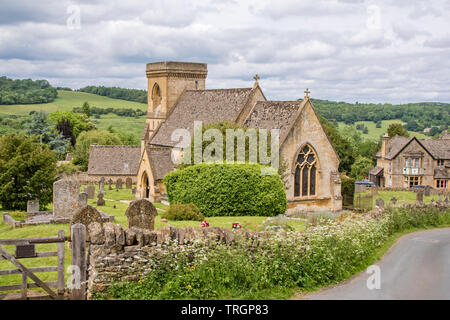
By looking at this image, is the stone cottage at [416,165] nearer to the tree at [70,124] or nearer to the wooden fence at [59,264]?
the tree at [70,124]

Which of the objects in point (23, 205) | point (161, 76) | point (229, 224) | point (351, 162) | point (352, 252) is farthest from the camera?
point (351, 162)

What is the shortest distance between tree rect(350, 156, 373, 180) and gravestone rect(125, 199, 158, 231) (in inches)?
2861

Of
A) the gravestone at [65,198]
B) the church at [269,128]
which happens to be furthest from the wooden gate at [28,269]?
the church at [269,128]

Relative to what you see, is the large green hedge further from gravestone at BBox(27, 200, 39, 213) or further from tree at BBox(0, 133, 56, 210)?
tree at BBox(0, 133, 56, 210)

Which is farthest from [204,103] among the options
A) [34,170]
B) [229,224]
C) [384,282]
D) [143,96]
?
[143,96]

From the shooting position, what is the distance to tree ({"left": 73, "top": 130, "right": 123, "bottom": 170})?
78.6m

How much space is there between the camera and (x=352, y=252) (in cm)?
1620

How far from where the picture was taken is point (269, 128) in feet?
122

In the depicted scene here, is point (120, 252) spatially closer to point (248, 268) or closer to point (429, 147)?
point (248, 268)

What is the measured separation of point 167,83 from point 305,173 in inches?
812

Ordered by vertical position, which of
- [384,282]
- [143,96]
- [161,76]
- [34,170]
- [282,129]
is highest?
[143,96]

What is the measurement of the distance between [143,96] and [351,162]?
121747mm

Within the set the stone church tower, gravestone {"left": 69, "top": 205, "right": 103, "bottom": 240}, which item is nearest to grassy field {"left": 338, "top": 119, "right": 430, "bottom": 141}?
the stone church tower
